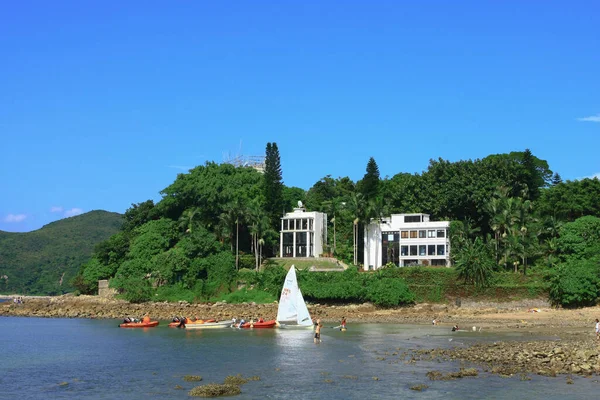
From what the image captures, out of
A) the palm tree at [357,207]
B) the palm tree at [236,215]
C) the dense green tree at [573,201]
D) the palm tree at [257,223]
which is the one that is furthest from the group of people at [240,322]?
the dense green tree at [573,201]

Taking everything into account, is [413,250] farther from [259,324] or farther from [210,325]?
[210,325]

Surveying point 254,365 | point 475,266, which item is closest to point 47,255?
point 475,266

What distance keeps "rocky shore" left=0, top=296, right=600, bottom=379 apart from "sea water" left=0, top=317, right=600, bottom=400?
7.39 ft

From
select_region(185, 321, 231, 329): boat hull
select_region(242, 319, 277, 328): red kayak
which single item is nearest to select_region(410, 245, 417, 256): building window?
select_region(242, 319, 277, 328): red kayak

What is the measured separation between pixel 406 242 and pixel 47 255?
11040 cm

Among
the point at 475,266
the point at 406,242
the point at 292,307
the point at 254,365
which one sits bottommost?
the point at 254,365

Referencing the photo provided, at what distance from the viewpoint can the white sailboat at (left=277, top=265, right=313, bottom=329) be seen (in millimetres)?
54031

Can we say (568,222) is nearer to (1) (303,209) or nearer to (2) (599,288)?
(2) (599,288)

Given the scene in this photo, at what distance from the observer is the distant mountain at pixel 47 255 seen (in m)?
148

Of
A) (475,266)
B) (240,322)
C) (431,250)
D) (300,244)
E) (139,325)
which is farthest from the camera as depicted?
(300,244)

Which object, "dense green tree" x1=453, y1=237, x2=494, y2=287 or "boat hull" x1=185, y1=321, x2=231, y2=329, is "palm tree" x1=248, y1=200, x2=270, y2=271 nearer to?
"boat hull" x1=185, y1=321, x2=231, y2=329

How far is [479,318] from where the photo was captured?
61.4 metres

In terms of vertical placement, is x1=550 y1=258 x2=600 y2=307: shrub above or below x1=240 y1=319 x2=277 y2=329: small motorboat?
above

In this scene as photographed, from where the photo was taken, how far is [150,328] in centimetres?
6131
